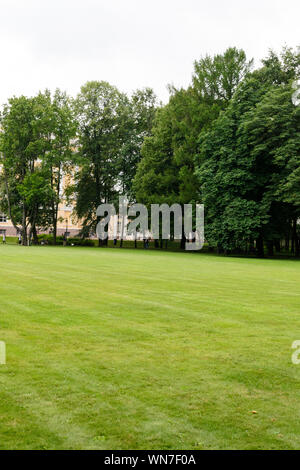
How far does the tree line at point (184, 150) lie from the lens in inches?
1672

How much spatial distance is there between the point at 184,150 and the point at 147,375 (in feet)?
165

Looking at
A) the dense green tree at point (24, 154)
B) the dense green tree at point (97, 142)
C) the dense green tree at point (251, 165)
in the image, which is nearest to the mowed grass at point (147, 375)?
the dense green tree at point (251, 165)

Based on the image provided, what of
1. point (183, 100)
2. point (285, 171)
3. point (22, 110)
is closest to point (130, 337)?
point (285, 171)

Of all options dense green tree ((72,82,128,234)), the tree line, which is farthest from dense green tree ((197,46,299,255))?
dense green tree ((72,82,128,234))

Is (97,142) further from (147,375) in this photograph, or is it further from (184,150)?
(147,375)

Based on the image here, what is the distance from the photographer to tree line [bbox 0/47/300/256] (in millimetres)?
42469

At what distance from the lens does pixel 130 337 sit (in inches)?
301

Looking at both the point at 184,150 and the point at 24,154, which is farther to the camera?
the point at 24,154

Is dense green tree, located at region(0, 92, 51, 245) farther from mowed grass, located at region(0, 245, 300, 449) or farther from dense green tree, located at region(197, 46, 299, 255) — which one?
mowed grass, located at region(0, 245, 300, 449)

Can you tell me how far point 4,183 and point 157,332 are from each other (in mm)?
62326

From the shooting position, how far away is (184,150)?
2146 inches

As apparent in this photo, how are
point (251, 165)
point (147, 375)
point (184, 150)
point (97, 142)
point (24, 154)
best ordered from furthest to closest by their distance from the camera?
point (97, 142) → point (24, 154) → point (184, 150) → point (251, 165) → point (147, 375)

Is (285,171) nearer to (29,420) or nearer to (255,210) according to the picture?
(255,210)

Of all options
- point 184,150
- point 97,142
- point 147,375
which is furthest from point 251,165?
point 147,375
